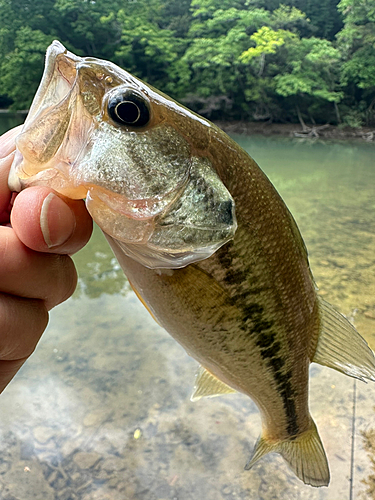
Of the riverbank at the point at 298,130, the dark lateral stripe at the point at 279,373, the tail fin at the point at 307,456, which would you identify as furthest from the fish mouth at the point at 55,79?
the riverbank at the point at 298,130

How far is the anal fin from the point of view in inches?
44.6

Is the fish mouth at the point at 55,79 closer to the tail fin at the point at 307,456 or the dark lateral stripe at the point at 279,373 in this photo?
the dark lateral stripe at the point at 279,373

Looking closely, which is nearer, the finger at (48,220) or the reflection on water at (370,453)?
the finger at (48,220)

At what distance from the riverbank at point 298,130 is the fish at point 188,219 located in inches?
699

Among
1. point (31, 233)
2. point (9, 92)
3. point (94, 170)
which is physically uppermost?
point (94, 170)

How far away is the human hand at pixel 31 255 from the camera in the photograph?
2.48 ft

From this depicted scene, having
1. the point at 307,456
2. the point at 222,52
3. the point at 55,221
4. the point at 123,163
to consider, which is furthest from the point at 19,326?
the point at 222,52

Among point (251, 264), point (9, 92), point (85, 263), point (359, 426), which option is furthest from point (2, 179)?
Answer: point (9, 92)

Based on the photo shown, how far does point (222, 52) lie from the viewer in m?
19.3

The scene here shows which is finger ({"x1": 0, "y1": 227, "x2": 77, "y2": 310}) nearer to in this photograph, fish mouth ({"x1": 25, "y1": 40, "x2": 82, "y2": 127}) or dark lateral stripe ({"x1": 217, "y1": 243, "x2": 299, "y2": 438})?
fish mouth ({"x1": 25, "y1": 40, "x2": 82, "y2": 127})

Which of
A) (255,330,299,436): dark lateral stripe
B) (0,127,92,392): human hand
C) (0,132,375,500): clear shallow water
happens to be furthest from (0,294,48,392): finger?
(0,132,375,500): clear shallow water

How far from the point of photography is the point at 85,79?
693 mm

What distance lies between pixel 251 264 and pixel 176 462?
195cm

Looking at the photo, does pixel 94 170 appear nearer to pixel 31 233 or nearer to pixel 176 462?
pixel 31 233
